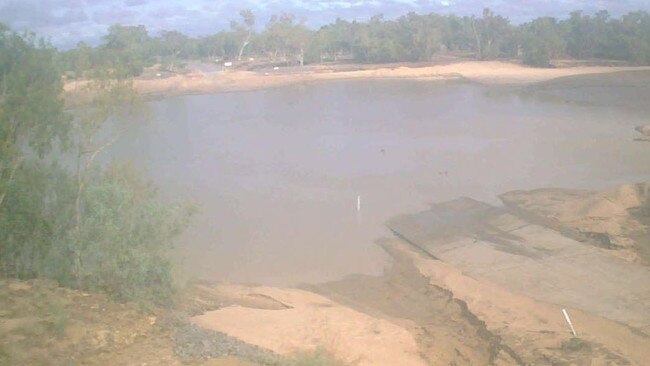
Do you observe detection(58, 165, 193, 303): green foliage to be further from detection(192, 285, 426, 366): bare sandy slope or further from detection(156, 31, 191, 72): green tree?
detection(156, 31, 191, 72): green tree

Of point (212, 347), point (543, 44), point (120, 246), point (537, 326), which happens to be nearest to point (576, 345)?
point (537, 326)

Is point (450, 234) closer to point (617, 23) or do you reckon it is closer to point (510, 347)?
point (510, 347)

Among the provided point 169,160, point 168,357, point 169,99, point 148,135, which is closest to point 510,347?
point 168,357

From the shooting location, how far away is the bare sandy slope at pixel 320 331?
10312 millimetres

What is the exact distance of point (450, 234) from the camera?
16.9 meters

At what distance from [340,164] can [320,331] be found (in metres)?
14.2

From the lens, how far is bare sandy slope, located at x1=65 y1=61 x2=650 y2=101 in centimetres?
4938

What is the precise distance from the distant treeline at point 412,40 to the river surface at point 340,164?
1924cm

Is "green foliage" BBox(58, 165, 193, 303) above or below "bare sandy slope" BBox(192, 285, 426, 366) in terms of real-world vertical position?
above

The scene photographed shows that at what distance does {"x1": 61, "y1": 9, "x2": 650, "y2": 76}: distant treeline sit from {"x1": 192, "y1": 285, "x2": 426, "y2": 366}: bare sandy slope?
127 feet

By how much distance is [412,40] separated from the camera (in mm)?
63656

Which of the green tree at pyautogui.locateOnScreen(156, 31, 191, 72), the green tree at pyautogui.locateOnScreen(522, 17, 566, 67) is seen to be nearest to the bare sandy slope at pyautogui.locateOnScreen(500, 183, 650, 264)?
the green tree at pyautogui.locateOnScreen(522, 17, 566, 67)

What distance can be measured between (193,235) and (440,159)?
11.2 metres

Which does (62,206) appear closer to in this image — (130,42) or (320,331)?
(320,331)
